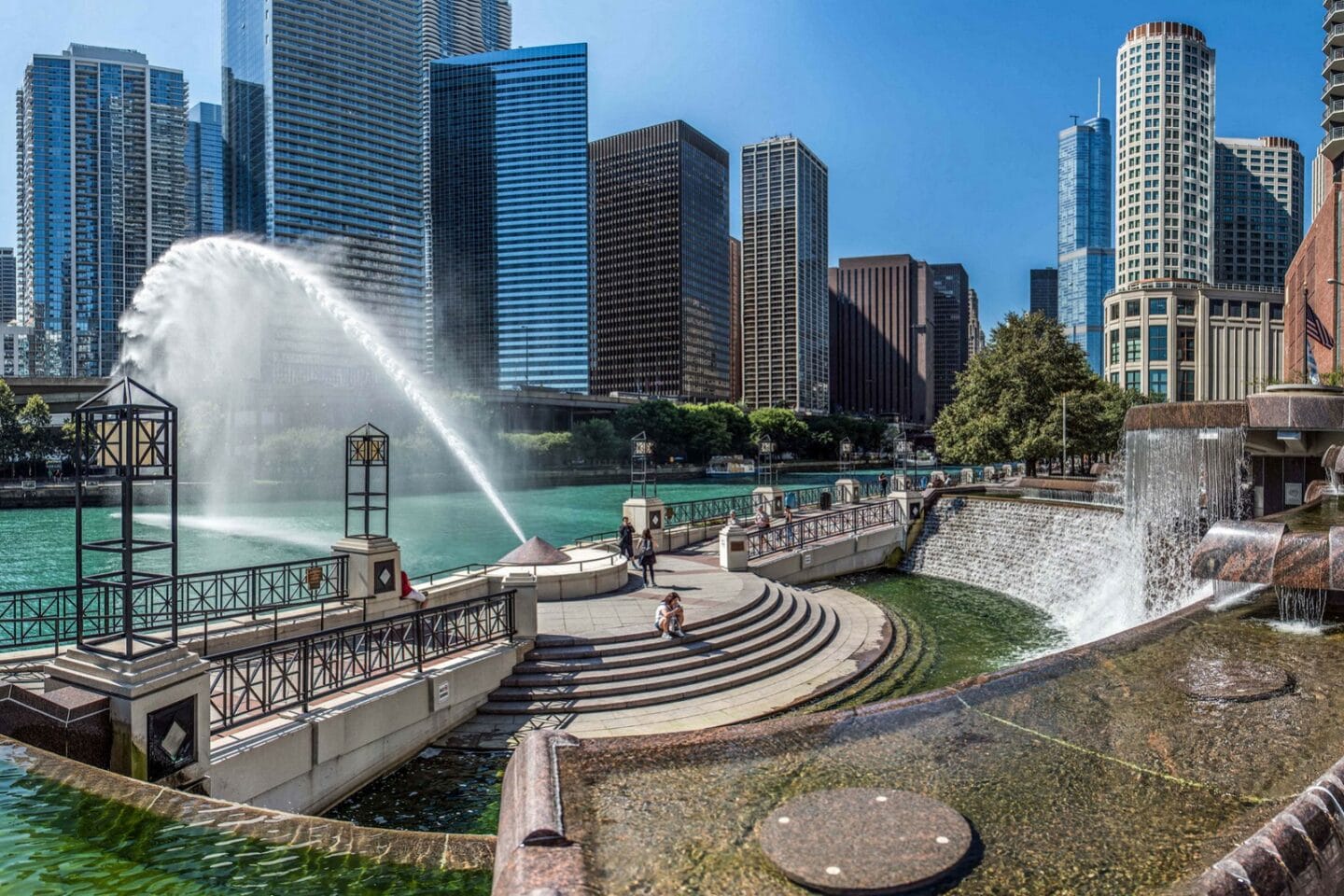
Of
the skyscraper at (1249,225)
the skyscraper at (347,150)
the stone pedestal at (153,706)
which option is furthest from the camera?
the skyscraper at (1249,225)

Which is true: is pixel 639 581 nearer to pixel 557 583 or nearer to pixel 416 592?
pixel 557 583

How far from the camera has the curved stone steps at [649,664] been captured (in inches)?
591

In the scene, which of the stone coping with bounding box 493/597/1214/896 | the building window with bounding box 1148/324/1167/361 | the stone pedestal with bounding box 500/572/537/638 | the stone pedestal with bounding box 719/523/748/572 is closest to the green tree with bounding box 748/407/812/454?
the building window with bounding box 1148/324/1167/361

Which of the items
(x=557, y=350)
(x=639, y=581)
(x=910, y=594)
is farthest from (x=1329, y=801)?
(x=557, y=350)

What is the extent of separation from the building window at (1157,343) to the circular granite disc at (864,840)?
131 meters

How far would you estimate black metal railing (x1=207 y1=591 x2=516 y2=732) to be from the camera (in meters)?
11.0

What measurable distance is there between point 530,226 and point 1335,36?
144 m

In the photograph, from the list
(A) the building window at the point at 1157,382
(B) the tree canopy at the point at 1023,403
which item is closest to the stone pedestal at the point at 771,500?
(B) the tree canopy at the point at 1023,403

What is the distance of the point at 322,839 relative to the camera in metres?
6.56

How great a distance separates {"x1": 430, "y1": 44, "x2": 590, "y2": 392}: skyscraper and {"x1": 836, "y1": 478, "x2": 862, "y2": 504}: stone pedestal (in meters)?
130

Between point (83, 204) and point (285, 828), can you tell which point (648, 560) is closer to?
point (285, 828)

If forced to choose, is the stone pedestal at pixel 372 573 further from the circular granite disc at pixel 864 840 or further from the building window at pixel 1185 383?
the building window at pixel 1185 383

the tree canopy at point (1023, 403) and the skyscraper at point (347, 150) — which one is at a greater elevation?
the skyscraper at point (347, 150)

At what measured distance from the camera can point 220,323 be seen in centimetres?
5134
